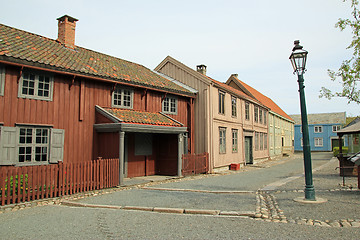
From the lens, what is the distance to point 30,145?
33.4 ft

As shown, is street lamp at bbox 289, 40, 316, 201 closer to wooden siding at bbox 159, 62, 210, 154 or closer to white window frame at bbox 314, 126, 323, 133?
wooden siding at bbox 159, 62, 210, 154

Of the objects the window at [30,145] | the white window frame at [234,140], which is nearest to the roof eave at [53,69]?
the window at [30,145]

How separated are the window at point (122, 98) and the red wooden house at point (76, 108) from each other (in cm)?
4

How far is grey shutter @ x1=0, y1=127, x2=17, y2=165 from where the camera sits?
9.46 meters

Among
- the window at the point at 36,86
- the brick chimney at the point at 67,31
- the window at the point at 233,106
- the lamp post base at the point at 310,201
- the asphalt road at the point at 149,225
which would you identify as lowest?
the asphalt road at the point at 149,225

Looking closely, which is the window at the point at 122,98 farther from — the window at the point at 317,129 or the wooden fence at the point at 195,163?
the window at the point at 317,129

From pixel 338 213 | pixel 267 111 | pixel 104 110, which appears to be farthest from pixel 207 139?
pixel 267 111

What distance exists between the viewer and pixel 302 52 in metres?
8.39

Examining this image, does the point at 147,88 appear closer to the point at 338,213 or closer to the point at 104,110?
the point at 104,110

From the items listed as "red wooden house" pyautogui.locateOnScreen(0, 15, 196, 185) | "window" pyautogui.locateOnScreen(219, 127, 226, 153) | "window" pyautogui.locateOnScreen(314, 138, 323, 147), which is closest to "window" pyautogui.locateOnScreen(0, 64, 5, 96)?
"red wooden house" pyautogui.locateOnScreen(0, 15, 196, 185)

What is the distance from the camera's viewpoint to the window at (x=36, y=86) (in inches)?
405

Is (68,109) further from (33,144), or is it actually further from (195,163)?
(195,163)

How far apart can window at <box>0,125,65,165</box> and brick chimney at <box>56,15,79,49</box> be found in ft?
17.9

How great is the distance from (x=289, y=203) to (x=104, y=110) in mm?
7907
